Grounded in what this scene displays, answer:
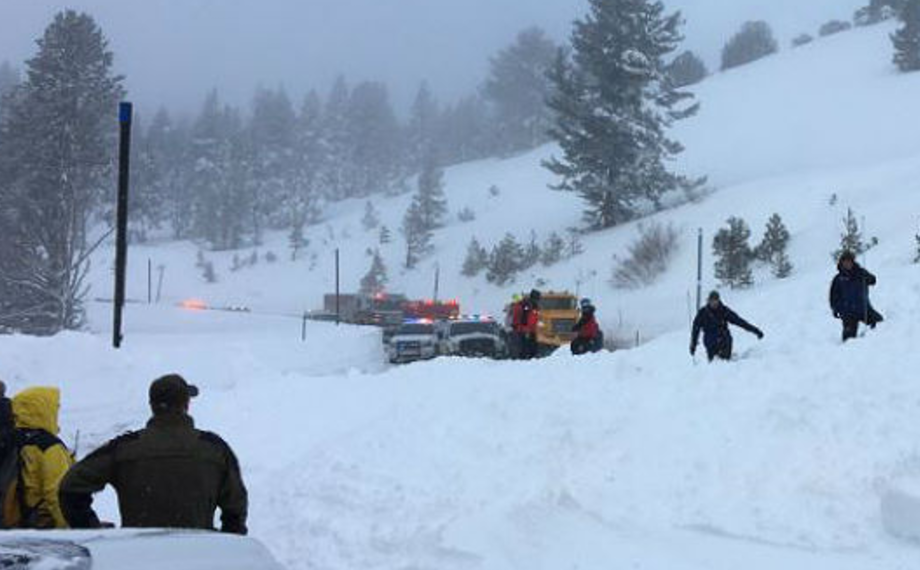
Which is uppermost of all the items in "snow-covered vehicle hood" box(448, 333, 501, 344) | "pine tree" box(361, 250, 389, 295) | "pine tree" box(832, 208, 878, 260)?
"pine tree" box(832, 208, 878, 260)

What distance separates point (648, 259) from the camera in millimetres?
42688

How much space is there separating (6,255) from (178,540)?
135ft

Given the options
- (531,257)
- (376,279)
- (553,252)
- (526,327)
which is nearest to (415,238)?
(376,279)

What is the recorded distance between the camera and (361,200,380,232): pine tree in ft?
290

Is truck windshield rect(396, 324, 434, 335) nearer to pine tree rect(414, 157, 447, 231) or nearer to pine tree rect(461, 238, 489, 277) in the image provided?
pine tree rect(461, 238, 489, 277)

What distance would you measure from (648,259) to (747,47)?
62.0m

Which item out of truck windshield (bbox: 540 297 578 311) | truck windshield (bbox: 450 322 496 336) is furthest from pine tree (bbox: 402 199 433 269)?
truck windshield (bbox: 450 322 496 336)

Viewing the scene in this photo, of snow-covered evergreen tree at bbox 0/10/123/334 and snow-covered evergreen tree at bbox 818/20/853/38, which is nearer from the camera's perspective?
snow-covered evergreen tree at bbox 0/10/123/334

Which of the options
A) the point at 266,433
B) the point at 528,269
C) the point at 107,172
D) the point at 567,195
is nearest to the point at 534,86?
the point at 567,195

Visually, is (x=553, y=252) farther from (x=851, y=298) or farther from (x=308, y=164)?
(x=308, y=164)

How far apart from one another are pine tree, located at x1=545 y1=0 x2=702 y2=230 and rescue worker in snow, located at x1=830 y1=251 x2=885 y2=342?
111 ft

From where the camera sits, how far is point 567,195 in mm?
68438

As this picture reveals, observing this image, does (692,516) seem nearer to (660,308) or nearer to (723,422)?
(723,422)

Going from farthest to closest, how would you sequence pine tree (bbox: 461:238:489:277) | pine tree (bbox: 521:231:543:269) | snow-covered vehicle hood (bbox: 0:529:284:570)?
pine tree (bbox: 461:238:489:277), pine tree (bbox: 521:231:543:269), snow-covered vehicle hood (bbox: 0:529:284:570)
